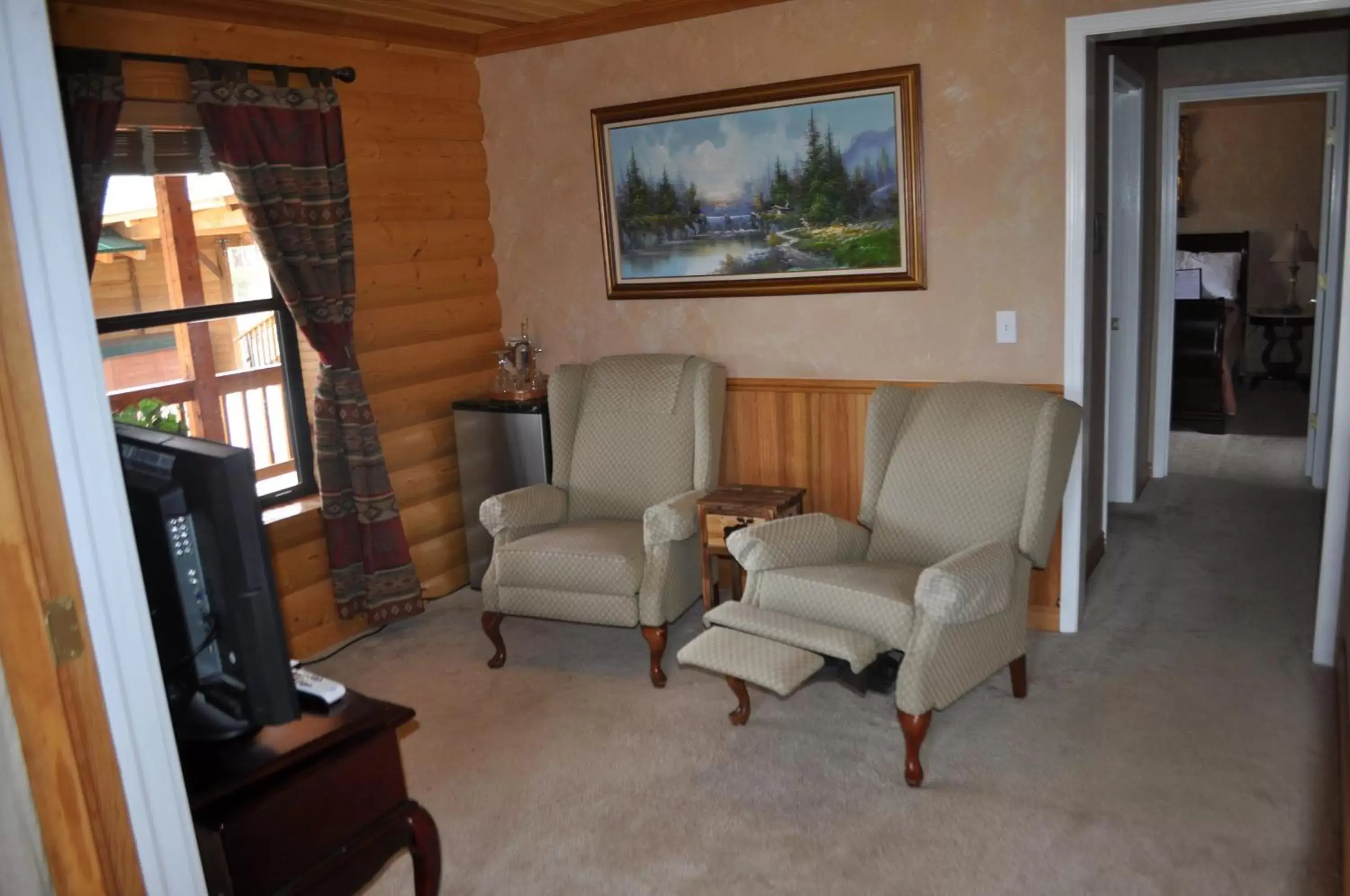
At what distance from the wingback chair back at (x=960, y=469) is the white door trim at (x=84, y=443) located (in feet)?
7.82

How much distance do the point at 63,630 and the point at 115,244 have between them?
2466 millimetres

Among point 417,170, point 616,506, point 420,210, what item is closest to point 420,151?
point 417,170

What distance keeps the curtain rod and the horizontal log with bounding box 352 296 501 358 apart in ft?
2.71

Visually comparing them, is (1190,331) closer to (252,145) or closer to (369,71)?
(369,71)

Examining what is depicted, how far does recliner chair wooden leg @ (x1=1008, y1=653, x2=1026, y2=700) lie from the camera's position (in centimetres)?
316

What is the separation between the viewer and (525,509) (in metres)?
3.78

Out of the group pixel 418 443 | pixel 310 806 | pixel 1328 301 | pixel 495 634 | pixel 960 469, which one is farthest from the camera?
pixel 1328 301

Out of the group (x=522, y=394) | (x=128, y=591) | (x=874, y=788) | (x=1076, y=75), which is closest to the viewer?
(x=128, y=591)

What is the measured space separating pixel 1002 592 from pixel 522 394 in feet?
7.03

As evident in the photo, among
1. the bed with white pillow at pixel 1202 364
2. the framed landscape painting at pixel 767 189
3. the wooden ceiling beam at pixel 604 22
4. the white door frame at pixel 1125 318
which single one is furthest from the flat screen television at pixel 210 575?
the bed with white pillow at pixel 1202 364

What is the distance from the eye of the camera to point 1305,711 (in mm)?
2996

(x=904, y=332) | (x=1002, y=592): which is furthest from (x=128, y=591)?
(x=904, y=332)

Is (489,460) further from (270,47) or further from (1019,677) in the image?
(1019,677)

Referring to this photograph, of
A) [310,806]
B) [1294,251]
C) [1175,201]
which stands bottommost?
[310,806]
